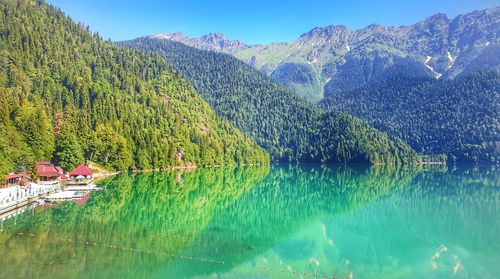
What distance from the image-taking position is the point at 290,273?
32969 millimetres

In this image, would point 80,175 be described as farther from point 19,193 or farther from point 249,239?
point 249,239

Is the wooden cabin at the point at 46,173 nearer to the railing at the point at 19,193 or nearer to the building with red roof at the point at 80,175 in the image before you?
the building with red roof at the point at 80,175

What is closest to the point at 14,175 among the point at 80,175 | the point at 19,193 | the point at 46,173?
the point at 46,173

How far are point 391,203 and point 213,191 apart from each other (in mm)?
32634

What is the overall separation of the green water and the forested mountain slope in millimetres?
28495

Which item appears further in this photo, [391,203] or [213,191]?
[213,191]

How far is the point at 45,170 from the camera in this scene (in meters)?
80.4

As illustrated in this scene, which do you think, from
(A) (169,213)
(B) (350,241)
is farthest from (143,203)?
(B) (350,241)

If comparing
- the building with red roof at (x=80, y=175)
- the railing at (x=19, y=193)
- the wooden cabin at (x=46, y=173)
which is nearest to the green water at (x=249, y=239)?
the railing at (x=19, y=193)

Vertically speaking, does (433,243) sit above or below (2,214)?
below

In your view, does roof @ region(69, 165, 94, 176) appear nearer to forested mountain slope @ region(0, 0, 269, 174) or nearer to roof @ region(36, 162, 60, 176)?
roof @ region(36, 162, 60, 176)

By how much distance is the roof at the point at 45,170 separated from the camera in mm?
78688

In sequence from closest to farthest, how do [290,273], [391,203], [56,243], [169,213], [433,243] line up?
1. [290,273]
2. [56,243]
3. [433,243]
4. [169,213]
5. [391,203]

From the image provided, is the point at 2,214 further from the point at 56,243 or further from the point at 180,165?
the point at 180,165
